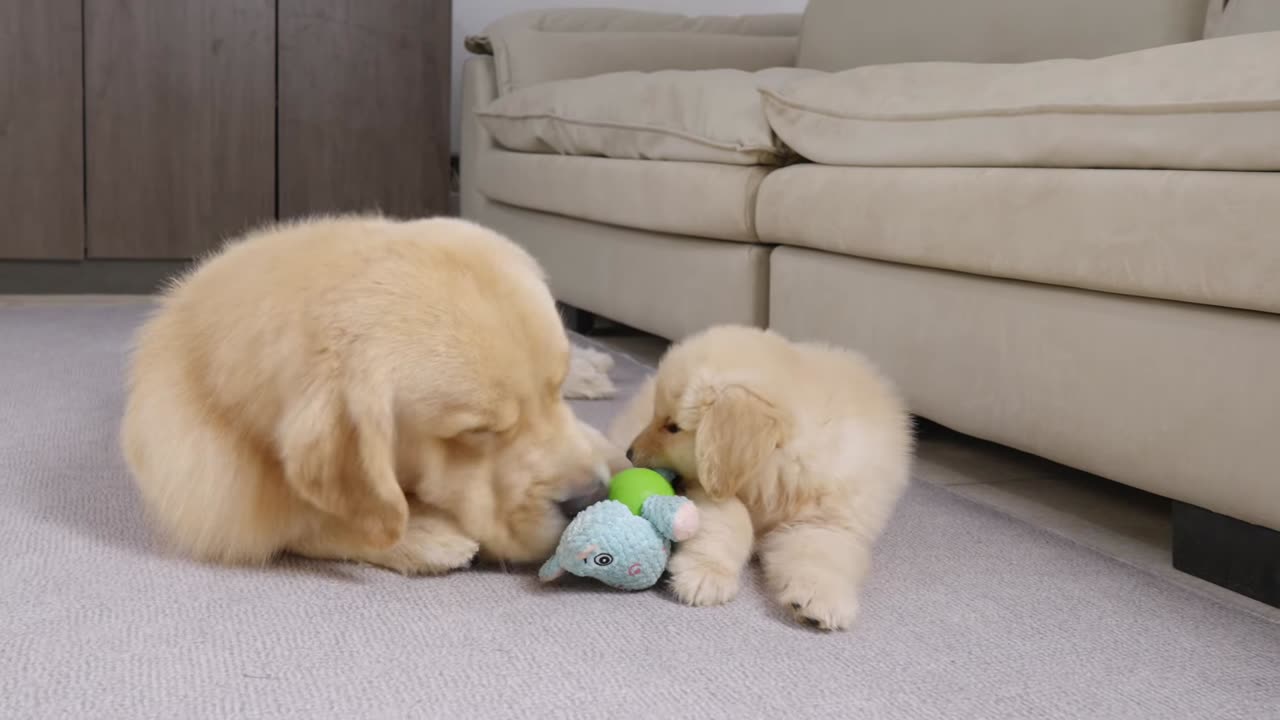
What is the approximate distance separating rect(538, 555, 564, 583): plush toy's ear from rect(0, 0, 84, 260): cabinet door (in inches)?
142

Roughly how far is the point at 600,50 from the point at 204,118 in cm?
154

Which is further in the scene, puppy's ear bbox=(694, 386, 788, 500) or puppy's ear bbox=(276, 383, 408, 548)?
puppy's ear bbox=(694, 386, 788, 500)

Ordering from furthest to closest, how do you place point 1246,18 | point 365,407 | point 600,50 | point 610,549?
point 600,50 → point 1246,18 → point 610,549 → point 365,407

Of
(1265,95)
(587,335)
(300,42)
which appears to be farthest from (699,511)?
(300,42)

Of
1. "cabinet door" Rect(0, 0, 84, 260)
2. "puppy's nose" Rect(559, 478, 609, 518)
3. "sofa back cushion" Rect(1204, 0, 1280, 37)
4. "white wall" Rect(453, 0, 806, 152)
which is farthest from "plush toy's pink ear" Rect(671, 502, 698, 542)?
"white wall" Rect(453, 0, 806, 152)

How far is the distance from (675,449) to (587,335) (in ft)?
7.19

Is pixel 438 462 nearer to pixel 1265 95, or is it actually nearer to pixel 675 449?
pixel 675 449

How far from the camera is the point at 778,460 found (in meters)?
1.68

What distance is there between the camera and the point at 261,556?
1.54 m

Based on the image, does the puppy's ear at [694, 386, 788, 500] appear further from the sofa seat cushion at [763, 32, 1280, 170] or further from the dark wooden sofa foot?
the dark wooden sofa foot

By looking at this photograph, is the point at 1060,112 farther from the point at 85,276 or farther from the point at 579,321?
the point at 85,276

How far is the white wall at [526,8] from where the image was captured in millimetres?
5582

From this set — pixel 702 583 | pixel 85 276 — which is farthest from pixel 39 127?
pixel 702 583

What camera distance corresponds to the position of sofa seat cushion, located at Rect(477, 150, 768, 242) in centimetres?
270
